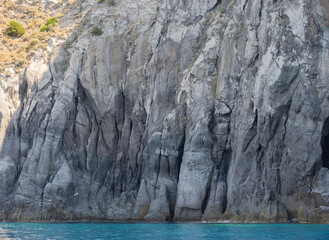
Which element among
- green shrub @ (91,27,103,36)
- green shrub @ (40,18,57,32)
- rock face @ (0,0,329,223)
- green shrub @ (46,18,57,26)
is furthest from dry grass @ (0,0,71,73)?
green shrub @ (91,27,103,36)

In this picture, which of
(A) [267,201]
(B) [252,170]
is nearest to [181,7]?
(B) [252,170]

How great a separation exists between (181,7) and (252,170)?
80.1 feet

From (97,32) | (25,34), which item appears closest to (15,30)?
(25,34)

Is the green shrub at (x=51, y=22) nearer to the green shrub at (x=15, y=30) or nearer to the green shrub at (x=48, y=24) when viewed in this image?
the green shrub at (x=48, y=24)

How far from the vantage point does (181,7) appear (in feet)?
201

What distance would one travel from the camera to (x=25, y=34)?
71.9m

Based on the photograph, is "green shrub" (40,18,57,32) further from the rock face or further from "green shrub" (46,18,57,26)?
the rock face

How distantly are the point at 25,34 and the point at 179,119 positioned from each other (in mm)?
29752

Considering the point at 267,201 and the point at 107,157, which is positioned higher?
the point at 107,157

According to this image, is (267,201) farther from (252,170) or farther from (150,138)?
(150,138)

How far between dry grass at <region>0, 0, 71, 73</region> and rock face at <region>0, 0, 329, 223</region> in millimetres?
3021

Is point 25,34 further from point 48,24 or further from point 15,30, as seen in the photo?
point 48,24

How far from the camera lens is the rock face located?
142 ft

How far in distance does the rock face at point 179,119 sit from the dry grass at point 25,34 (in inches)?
119
